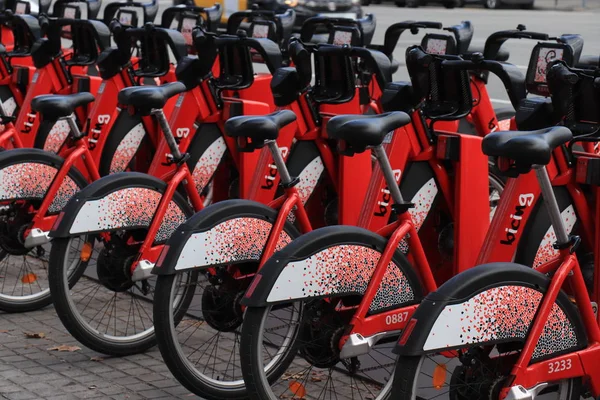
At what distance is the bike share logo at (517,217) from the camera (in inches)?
201

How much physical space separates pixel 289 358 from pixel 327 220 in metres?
1.61

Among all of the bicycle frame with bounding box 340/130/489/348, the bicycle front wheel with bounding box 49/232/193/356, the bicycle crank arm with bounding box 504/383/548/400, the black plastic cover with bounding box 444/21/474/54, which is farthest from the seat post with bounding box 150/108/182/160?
the bicycle crank arm with bounding box 504/383/548/400

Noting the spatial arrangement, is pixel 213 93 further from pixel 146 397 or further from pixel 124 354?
pixel 146 397

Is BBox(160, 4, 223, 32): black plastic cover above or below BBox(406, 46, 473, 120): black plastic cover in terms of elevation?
below

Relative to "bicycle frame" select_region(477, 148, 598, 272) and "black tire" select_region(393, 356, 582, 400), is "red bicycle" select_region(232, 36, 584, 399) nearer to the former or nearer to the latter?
"black tire" select_region(393, 356, 582, 400)

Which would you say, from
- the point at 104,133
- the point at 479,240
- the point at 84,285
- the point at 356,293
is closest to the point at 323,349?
the point at 356,293

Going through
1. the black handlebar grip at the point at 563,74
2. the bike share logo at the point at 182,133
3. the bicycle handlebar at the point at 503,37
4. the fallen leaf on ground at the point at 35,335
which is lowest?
the fallen leaf on ground at the point at 35,335

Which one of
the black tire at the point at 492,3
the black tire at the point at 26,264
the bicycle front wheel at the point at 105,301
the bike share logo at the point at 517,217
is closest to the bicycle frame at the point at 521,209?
the bike share logo at the point at 517,217

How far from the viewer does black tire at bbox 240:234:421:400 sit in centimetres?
459

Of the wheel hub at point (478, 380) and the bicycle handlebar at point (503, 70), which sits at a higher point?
→ the bicycle handlebar at point (503, 70)

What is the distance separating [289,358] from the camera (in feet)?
16.9

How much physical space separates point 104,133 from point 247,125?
102 inches

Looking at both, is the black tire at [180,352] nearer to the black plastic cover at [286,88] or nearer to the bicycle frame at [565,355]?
the black plastic cover at [286,88]

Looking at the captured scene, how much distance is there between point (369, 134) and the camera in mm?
4633
